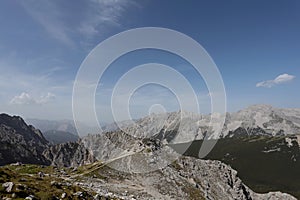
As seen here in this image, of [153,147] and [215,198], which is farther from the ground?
[153,147]

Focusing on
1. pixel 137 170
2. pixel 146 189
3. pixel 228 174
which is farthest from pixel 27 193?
pixel 228 174

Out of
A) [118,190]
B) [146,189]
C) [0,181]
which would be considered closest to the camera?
[0,181]

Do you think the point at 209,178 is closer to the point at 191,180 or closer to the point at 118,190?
the point at 191,180

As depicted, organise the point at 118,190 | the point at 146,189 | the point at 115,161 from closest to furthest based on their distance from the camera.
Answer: the point at 118,190
the point at 146,189
the point at 115,161

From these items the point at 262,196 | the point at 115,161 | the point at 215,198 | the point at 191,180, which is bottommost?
the point at 262,196

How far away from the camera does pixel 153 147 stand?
120 meters

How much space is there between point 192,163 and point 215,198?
2086cm

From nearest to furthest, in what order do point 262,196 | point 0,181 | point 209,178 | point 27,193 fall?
point 27,193 → point 0,181 → point 209,178 → point 262,196

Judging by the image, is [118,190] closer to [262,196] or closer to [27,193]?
[27,193]

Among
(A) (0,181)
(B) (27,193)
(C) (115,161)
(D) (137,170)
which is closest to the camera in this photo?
(B) (27,193)

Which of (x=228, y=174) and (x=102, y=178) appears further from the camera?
(x=228, y=174)

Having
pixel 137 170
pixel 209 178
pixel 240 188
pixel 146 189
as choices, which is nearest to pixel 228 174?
pixel 240 188

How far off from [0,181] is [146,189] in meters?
50.1

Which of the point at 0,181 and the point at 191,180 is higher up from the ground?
the point at 0,181
